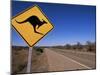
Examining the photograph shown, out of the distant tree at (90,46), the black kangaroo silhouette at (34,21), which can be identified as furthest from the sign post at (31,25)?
the distant tree at (90,46)

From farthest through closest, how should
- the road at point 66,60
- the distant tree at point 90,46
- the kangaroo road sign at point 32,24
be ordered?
1. the distant tree at point 90,46
2. the road at point 66,60
3. the kangaroo road sign at point 32,24

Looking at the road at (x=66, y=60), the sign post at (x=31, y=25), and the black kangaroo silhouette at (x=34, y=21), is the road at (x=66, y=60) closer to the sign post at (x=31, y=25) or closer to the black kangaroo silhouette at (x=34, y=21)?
the sign post at (x=31, y=25)

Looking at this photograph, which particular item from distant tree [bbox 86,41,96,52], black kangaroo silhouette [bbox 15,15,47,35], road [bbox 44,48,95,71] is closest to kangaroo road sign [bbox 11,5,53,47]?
black kangaroo silhouette [bbox 15,15,47,35]

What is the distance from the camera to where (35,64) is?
325cm

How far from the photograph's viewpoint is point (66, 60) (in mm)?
3395

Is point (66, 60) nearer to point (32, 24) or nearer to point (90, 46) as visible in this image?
point (90, 46)

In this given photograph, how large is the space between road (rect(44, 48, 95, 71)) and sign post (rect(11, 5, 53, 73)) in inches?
8.8

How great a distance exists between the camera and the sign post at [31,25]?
10.5ft

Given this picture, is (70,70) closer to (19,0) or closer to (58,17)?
(58,17)

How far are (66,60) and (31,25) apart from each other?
0.67m

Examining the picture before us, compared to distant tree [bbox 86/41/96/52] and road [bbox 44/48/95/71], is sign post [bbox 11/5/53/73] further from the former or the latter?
distant tree [bbox 86/41/96/52]

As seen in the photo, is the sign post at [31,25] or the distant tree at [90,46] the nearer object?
the sign post at [31,25]

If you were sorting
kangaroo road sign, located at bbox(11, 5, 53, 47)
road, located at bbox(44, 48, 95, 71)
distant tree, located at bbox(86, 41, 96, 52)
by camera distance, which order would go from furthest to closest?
distant tree, located at bbox(86, 41, 96, 52) → road, located at bbox(44, 48, 95, 71) → kangaroo road sign, located at bbox(11, 5, 53, 47)

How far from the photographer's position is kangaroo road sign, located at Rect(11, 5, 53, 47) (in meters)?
3.19
